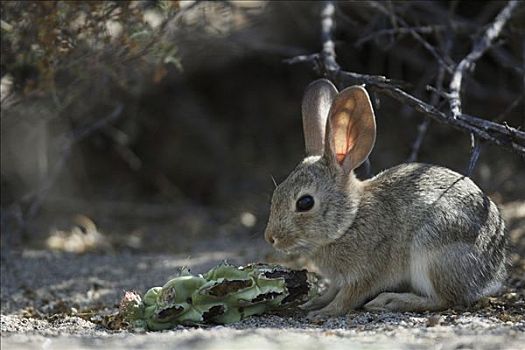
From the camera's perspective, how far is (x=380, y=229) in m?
4.65

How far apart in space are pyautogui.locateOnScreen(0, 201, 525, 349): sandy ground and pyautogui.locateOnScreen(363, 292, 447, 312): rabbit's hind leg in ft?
0.23

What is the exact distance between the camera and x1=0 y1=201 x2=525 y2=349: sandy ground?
11.1 ft

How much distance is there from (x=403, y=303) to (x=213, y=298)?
920mm

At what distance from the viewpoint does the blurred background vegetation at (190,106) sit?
5.76m

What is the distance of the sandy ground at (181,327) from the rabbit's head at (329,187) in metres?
0.40

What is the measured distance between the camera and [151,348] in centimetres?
323

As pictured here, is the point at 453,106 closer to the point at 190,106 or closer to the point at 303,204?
the point at 303,204

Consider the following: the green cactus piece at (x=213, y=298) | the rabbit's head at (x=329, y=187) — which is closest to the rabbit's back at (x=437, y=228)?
the rabbit's head at (x=329, y=187)

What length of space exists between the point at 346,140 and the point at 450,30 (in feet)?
6.91

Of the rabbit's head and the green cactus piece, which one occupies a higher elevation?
the rabbit's head

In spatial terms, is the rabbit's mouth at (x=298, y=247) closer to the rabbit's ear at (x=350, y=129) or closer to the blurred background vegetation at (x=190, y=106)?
the rabbit's ear at (x=350, y=129)

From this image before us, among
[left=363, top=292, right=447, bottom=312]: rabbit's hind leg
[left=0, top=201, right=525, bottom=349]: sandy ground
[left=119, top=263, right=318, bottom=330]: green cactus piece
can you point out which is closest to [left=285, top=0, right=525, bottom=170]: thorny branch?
[left=363, top=292, right=447, bottom=312]: rabbit's hind leg

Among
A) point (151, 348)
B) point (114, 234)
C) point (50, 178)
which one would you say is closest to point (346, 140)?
point (151, 348)

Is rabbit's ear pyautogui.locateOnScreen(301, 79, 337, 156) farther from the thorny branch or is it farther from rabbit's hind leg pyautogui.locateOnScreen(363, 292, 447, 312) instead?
rabbit's hind leg pyautogui.locateOnScreen(363, 292, 447, 312)
